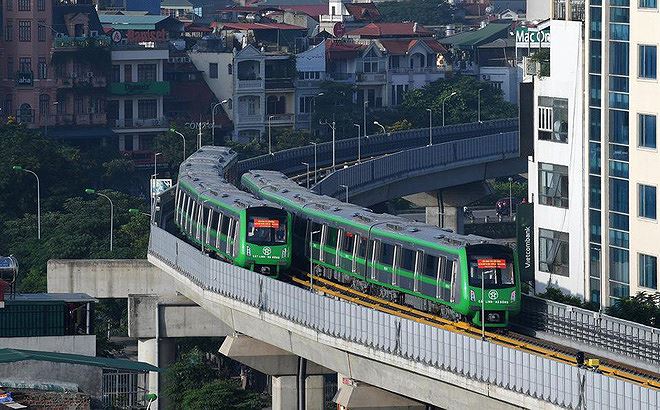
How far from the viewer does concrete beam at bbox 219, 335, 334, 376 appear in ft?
253

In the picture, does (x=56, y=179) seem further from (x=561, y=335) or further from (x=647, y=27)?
(x=561, y=335)

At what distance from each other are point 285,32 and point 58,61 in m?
30.2

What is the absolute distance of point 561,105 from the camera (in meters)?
84.6

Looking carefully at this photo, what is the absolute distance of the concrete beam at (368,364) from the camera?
55.9 meters

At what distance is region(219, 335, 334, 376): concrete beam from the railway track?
9.09 feet

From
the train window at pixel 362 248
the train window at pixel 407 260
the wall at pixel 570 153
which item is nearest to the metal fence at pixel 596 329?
the train window at pixel 407 260

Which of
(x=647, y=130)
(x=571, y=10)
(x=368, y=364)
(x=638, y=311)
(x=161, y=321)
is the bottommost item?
(x=161, y=321)

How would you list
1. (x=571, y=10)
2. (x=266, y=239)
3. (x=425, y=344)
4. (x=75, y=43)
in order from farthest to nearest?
1. (x=75, y=43)
2. (x=571, y=10)
3. (x=266, y=239)
4. (x=425, y=344)

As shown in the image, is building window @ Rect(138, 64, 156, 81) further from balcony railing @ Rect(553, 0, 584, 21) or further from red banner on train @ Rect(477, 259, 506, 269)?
red banner on train @ Rect(477, 259, 506, 269)

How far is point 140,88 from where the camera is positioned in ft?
563

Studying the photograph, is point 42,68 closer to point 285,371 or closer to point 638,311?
point 285,371

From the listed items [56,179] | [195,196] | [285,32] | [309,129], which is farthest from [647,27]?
[285,32]

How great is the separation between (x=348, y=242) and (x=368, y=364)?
11.9 meters

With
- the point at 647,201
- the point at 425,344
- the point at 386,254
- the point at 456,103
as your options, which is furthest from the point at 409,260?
the point at 456,103
